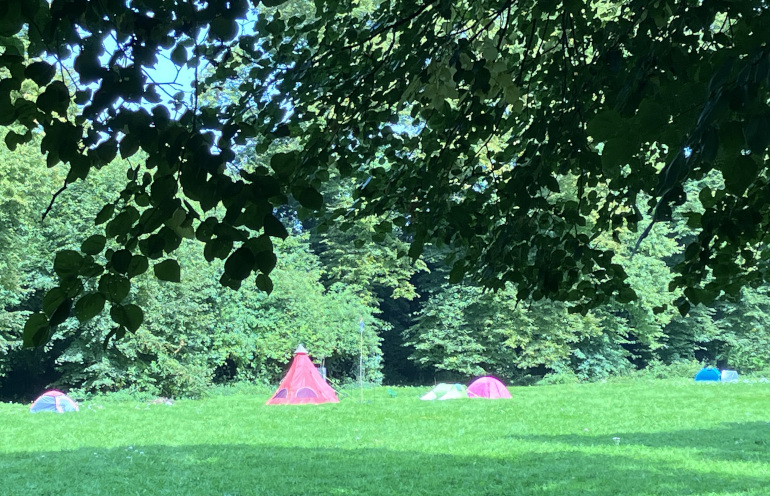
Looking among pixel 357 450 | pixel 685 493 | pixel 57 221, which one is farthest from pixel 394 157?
pixel 57 221

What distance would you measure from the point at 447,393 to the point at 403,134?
48.7 ft

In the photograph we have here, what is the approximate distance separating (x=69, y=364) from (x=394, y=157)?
17737 mm

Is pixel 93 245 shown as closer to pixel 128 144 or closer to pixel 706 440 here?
pixel 128 144

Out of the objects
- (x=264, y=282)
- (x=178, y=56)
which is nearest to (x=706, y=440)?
(x=178, y=56)

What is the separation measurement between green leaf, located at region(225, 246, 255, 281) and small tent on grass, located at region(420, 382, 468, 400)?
16.3 m

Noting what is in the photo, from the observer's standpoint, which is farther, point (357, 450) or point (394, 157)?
point (357, 450)

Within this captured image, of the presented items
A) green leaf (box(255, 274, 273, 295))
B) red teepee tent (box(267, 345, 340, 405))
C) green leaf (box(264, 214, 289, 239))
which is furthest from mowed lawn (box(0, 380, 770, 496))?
green leaf (box(264, 214, 289, 239))

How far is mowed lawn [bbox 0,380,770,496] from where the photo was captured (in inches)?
271

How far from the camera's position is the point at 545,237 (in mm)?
3184

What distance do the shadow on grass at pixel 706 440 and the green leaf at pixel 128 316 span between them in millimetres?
8027

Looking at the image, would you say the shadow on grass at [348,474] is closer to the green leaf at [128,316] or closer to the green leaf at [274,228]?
the green leaf at [128,316]

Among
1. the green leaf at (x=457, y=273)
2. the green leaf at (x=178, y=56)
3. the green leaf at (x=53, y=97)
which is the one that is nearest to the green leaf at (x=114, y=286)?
the green leaf at (x=53, y=97)

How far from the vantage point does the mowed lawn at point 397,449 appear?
6887mm

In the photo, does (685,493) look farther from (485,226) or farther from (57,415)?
(57,415)
